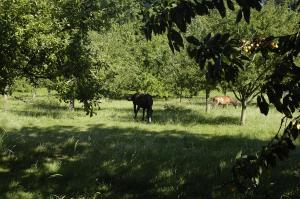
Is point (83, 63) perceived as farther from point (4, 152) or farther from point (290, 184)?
point (290, 184)

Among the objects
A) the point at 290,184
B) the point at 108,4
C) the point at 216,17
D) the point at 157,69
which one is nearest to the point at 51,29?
the point at 108,4

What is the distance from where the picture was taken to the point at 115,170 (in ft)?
46.0

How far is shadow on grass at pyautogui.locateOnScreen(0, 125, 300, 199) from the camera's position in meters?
12.3

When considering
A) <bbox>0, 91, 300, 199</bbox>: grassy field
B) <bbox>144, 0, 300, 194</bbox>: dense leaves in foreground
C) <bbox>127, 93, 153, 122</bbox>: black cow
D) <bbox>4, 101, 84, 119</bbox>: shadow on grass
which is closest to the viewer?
<bbox>144, 0, 300, 194</bbox>: dense leaves in foreground

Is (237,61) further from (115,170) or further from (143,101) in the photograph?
(143,101)

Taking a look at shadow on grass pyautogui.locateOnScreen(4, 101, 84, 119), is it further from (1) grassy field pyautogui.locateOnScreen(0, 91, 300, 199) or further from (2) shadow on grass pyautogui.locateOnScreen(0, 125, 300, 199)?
(2) shadow on grass pyautogui.locateOnScreen(0, 125, 300, 199)

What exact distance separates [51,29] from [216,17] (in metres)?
17.2

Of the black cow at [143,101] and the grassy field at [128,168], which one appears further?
the black cow at [143,101]

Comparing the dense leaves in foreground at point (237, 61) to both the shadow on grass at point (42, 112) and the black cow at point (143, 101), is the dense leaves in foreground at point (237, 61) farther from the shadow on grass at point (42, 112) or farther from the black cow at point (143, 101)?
the shadow on grass at point (42, 112)

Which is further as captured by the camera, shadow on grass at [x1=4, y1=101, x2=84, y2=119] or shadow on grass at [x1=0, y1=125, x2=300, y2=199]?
shadow on grass at [x1=4, y1=101, x2=84, y2=119]

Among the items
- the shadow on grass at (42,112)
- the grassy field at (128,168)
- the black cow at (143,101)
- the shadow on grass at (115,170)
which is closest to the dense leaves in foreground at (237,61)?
the grassy field at (128,168)

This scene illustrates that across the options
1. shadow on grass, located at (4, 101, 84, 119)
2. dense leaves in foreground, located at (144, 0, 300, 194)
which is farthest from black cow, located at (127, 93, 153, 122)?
dense leaves in foreground, located at (144, 0, 300, 194)

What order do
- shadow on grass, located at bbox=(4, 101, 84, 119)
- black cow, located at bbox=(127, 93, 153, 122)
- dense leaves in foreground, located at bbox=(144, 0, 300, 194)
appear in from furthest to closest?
shadow on grass, located at bbox=(4, 101, 84, 119), black cow, located at bbox=(127, 93, 153, 122), dense leaves in foreground, located at bbox=(144, 0, 300, 194)

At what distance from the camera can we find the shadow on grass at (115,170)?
1232 centimetres
